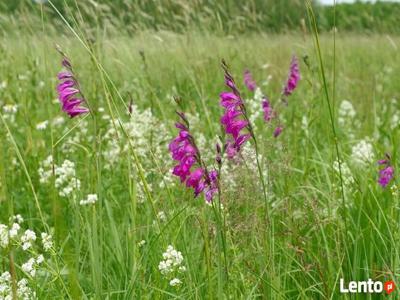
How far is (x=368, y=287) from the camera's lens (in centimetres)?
187

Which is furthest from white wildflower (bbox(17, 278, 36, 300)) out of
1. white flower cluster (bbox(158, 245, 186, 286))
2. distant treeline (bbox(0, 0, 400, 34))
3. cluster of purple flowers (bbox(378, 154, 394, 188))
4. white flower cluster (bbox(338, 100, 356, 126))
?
white flower cluster (bbox(338, 100, 356, 126))

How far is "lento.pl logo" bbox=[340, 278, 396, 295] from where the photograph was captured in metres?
1.85

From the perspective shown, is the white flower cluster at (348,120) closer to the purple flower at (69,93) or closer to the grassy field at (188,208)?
the grassy field at (188,208)

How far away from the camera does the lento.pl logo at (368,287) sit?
185cm

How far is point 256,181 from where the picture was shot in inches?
88.0

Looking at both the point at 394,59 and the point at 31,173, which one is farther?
the point at 394,59

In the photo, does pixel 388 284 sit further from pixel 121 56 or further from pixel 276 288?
pixel 121 56

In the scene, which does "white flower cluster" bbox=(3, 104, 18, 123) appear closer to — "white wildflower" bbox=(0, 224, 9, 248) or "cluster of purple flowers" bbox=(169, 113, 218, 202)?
"white wildflower" bbox=(0, 224, 9, 248)

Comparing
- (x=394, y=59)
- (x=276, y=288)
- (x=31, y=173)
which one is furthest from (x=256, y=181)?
(x=394, y=59)

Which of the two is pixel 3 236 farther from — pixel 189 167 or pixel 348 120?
pixel 348 120

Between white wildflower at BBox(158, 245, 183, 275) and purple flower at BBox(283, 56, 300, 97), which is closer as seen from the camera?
white wildflower at BBox(158, 245, 183, 275)

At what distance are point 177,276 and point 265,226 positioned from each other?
1.13ft

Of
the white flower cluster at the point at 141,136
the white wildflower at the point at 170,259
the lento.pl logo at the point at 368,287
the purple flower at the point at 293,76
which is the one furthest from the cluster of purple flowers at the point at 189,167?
the purple flower at the point at 293,76

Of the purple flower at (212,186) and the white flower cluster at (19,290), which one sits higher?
the purple flower at (212,186)
